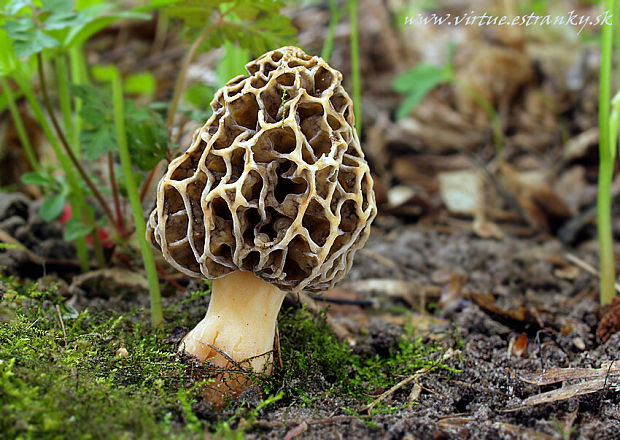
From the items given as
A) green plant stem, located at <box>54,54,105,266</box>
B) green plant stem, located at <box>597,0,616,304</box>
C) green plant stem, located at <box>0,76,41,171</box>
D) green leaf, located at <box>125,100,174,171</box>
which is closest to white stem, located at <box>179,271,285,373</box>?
green leaf, located at <box>125,100,174,171</box>

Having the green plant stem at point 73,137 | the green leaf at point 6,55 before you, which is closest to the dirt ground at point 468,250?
the green plant stem at point 73,137

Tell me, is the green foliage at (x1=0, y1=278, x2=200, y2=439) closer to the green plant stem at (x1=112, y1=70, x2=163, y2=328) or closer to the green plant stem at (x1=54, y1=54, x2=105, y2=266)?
the green plant stem at (x1=112, y1=70, x2=163, y2=328)

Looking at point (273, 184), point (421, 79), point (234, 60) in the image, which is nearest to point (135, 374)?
point (273, 184)

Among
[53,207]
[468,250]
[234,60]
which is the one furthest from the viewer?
[468,250]

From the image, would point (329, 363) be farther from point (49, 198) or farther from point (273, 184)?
point (49, 198)

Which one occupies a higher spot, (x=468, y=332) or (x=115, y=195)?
(x=115, y=195)

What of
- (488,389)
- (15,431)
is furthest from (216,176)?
(488,389)
